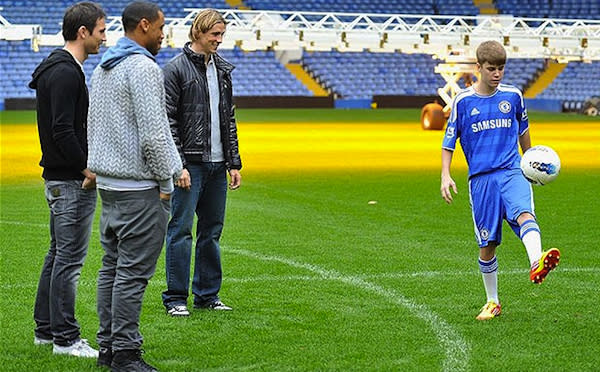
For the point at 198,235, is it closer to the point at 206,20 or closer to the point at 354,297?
the point at 354,297

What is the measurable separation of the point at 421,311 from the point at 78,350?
263 cm

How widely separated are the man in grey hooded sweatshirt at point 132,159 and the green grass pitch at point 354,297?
523 mm

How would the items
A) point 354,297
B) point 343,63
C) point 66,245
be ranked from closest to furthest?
point 66,245
point 354,297
point 343,63

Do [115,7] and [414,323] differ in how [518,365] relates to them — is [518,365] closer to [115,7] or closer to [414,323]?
[414,323]

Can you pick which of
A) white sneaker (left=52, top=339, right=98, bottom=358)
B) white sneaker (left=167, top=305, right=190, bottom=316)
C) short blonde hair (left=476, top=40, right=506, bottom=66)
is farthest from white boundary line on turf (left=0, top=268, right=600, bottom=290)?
short blonde hair (left=476, top=40, right=506, bottom=66)

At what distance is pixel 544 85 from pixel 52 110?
53.4 m

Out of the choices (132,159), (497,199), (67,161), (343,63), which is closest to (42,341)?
(67,161)

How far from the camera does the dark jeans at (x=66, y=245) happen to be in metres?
6.60

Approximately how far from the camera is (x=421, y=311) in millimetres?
8062

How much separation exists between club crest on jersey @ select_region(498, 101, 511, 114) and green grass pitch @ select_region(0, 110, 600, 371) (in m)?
1.48

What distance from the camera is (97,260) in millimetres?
10383

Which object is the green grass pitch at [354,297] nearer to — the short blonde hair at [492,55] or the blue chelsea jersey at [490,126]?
the blue chelsea jersey at [490,126]

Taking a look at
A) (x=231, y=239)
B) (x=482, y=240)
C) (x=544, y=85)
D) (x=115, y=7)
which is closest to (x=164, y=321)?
(x=482, y=240)

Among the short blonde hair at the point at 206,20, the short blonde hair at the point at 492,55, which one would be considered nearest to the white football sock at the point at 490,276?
the short blonde hair at the point at 492,55
